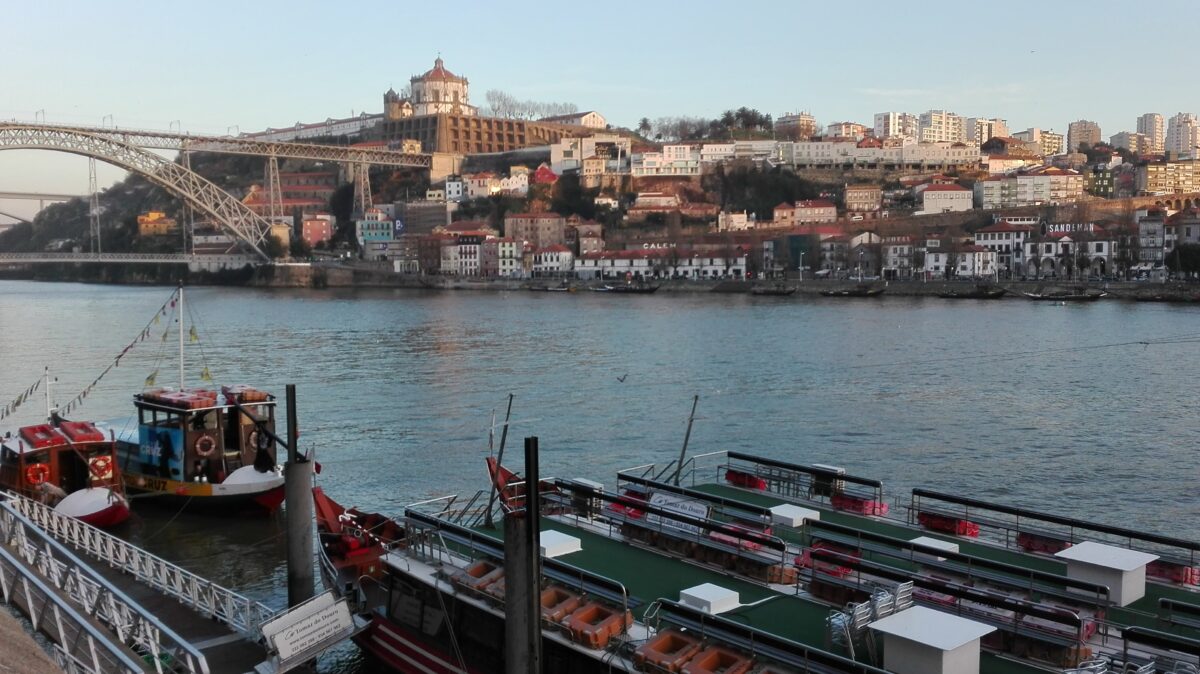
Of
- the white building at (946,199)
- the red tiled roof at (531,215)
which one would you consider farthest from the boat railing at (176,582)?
the white building at (946,199)

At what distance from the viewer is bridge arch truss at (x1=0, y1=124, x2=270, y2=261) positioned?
38594 millimetres

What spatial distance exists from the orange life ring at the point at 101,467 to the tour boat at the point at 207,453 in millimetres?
416

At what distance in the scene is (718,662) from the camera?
11.5 feet

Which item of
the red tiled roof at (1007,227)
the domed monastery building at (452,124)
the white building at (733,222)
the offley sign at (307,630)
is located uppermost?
the domed monastery building at (452,124)

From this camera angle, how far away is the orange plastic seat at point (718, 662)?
11.2ft

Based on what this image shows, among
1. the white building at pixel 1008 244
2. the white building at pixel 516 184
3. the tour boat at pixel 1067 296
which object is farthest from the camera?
the white building at pixel 516 184

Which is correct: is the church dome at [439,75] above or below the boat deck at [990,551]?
above

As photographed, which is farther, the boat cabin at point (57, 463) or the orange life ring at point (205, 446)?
the orange life ring at point (205, 446)

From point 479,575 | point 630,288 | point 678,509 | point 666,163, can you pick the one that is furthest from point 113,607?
point 666,163

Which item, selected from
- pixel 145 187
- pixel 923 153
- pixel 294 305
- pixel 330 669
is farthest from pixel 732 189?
Result: pixel 330 669

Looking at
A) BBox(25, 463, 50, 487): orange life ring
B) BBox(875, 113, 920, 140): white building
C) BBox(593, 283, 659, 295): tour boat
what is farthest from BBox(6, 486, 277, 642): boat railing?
BBox(875, 113, 920, 140): white building

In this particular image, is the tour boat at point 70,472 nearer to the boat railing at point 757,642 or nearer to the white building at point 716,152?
the boat railing at point 757,642

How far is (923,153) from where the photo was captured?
5888 cm

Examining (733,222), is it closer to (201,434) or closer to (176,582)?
(201,434)
